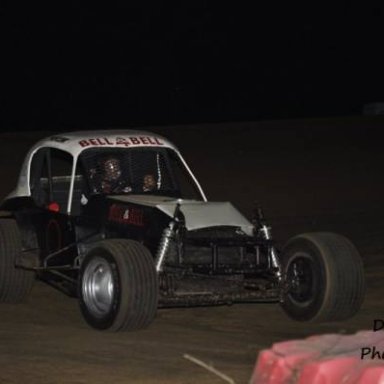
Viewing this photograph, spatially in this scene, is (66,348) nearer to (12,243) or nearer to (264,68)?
(12,243)

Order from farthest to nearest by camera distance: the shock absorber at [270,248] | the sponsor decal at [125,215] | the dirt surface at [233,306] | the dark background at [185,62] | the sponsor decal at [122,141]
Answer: the dark background at [185,62]
the sponsor decal at [122,141]
the sponsor decal at [125,215]
the shock absorber at [270,248]
the dirt surface at [233,306]

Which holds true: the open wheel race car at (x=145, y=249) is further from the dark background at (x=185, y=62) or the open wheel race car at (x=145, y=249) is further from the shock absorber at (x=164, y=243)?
the dark background at (x=185, y=62)

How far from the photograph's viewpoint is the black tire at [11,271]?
984 centimetres

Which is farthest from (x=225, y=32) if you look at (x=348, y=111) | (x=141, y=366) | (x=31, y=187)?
(x=141, y=366)

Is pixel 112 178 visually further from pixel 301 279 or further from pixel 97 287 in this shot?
pixel 301 279

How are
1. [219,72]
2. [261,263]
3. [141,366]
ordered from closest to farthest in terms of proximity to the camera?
1. [141,366]
2. [261,263]
3. [219,72]

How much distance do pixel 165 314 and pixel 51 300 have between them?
4.42ft

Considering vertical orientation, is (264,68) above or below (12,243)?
above

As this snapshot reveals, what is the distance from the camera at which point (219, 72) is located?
4625 centimetres

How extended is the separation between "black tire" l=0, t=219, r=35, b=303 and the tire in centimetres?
138

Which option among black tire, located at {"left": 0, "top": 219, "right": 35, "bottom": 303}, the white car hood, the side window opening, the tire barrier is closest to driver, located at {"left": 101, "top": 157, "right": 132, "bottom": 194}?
the white car hood

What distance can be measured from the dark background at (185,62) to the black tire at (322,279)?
2564 cm

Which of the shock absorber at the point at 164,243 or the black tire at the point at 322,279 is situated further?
the black tire at the point at 322,279

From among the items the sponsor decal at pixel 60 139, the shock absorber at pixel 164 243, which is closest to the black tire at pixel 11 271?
the sponsor decal at pixel 60 139
